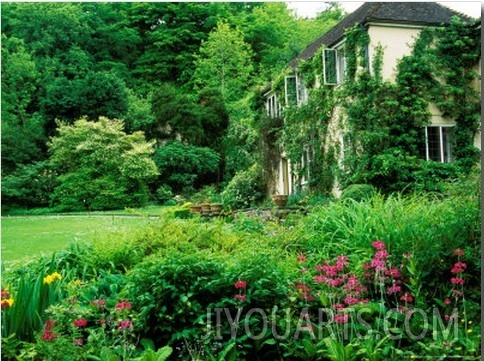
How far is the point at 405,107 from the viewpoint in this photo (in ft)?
35.5

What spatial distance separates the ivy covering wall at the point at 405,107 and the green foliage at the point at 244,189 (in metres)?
1.64

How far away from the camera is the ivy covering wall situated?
10.6 m

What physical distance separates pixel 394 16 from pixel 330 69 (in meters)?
1.91

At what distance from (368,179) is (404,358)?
7.97 meters

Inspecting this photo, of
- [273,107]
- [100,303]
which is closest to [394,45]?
[273,107]

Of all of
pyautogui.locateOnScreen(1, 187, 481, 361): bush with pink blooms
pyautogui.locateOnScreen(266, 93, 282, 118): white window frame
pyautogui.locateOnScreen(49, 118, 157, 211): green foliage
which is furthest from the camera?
pyautogui.locateOnScreen(266, 93, 282, 118): white window frame

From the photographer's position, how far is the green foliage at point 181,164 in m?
7.95

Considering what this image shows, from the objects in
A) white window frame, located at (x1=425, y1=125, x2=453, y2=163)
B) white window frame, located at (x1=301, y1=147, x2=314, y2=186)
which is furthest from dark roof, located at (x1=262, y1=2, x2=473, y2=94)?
white window frame, located at (x1=425, y1=125, x2=453, y2=163)

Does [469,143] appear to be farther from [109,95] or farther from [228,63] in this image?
[109,95]

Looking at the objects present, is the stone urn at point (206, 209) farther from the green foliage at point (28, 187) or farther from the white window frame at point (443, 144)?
the white window frame at point (443, 144)

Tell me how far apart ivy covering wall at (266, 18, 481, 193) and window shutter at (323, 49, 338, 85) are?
0.46m

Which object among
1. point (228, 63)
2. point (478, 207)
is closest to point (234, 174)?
point (228, 63)

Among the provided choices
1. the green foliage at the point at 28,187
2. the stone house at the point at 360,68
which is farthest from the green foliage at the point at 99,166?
the stone house at the point at 360,68

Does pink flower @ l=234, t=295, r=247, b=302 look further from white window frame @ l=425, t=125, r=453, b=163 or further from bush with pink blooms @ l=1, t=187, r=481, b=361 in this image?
white window frame @ l=425, t=125, r=453, b=163
